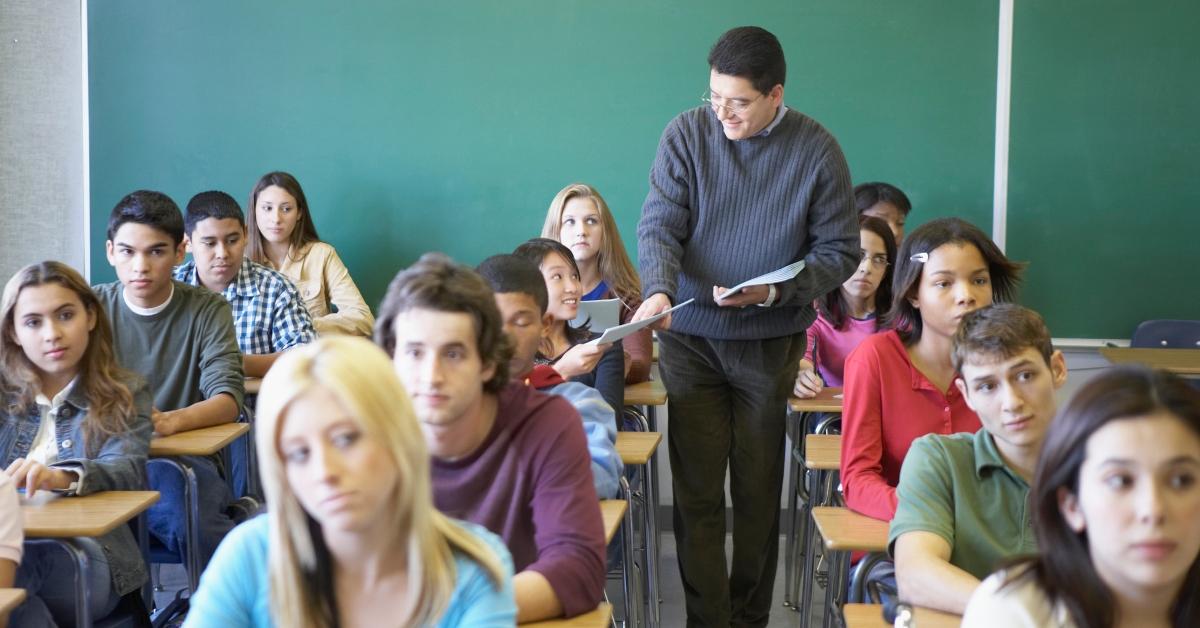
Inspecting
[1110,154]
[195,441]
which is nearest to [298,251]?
[195,441]

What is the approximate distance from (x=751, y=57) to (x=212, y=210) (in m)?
2.24

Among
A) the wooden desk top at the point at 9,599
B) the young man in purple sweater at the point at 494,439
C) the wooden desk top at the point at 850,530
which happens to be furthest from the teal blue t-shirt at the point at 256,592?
the wooden desk top at the point at 850,530

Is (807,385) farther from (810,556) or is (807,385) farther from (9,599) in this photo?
(9,599)

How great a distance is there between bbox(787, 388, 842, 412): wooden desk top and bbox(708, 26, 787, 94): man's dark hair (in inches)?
38.3

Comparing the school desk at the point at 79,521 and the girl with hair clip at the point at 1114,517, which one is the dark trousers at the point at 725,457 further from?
the girl with hair clip at the point at 1114,517

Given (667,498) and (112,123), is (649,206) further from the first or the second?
(112,123)

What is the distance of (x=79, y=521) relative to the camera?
2455 mm

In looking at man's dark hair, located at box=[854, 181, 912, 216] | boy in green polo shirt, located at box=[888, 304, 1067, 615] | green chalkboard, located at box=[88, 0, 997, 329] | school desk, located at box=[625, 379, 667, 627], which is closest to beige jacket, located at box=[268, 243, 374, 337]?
green chalkboard, located at box=[88, 0, 997, 329]

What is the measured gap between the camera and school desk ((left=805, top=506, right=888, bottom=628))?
7.46 feet

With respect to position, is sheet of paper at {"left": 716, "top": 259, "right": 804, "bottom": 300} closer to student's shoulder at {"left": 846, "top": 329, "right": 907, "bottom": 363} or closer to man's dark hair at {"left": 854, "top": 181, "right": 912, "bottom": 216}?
student's shoulder at {"left": 846, "top": 329, "right": 907, "bottom": 363}

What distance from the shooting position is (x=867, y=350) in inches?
106

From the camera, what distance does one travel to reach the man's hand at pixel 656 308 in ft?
10.3

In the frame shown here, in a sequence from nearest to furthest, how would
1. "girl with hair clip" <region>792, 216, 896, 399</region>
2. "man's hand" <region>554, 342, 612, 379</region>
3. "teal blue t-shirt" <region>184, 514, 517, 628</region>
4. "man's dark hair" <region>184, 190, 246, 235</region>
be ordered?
"teal blue t-shirt" <region>184, 514, 517, 628</region>, "man's hand" <region>554, 342, 612, 379</region>, "girl with hair clip" <region>792, 216, 896, 399</region>, "man's dark hair" <region>184, 190, 246, 235</region>

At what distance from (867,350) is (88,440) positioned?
5.98 feet
